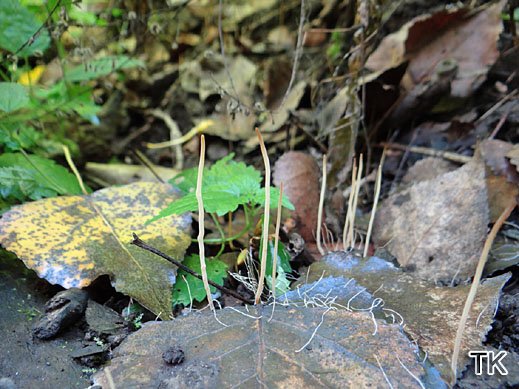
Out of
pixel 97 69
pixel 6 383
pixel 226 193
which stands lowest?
pixel 6 383

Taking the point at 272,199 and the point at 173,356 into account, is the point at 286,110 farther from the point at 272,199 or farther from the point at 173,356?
the point at 173,356

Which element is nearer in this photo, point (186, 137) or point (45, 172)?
point (45, 172)

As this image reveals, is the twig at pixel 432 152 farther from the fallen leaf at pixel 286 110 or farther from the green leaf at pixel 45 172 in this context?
the green leaf at pixel 45 172

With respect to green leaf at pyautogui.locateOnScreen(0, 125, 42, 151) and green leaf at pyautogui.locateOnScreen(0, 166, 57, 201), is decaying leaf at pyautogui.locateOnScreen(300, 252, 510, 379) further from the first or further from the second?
green leaf at pyautogui.locateOnScreen(0, 125, 42, 151)

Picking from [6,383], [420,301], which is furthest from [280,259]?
[6,383]

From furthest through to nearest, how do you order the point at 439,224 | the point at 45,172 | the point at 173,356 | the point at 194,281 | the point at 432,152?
the point at 432,152 < the point at 45,172 < the point at 439,224 < the point at 194,281 < the point at 173,356

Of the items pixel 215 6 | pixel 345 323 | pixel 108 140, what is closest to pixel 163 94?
pixel 108 140

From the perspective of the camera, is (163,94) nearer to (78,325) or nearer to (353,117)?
(353,117)
